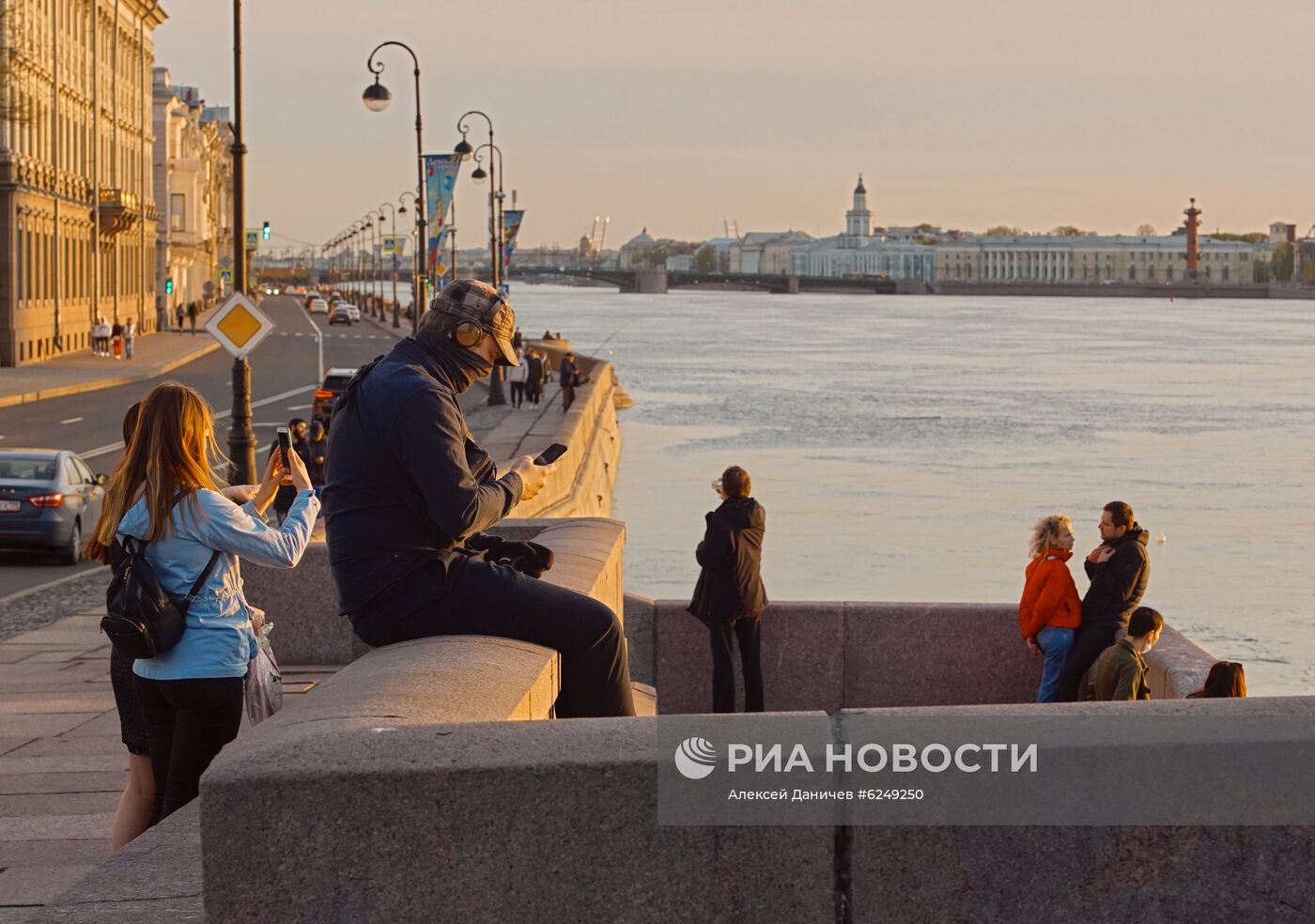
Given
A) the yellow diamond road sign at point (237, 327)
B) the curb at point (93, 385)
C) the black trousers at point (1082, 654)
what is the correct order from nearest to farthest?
the black trousers at point (1082, 654), the yellow diamond road sign at point (237, 327), the curb at point (93, 385)

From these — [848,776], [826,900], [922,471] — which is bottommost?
[922,471]

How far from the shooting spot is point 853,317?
178 meters

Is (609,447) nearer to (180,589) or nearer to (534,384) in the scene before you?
(534,384)

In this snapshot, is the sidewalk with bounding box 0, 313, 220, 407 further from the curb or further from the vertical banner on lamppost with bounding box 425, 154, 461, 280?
the vertical banner on lamppost with bounding box 425, 154, 461, 280

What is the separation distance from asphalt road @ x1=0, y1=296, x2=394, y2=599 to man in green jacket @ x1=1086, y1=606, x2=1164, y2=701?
1025 centimetres

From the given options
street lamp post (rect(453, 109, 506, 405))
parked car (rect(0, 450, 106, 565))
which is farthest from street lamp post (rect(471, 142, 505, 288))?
parked car (rect(0, 450, 106, 565))

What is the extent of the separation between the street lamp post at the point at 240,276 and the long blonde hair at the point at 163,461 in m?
13.8

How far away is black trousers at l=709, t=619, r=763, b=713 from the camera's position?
10.4 meters

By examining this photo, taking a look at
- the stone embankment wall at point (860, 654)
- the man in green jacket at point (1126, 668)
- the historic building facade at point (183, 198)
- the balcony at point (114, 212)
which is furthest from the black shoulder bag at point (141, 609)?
the historic building facade at point (183, 198)

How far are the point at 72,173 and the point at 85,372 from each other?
12965 millimetres

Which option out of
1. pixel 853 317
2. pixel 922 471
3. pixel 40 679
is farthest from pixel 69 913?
pixel 853 317

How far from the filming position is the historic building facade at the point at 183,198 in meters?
98.4

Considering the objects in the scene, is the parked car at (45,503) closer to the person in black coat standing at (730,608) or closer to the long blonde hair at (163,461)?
the person in black coat standing at (730,608)

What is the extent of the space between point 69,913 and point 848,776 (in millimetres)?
1657
